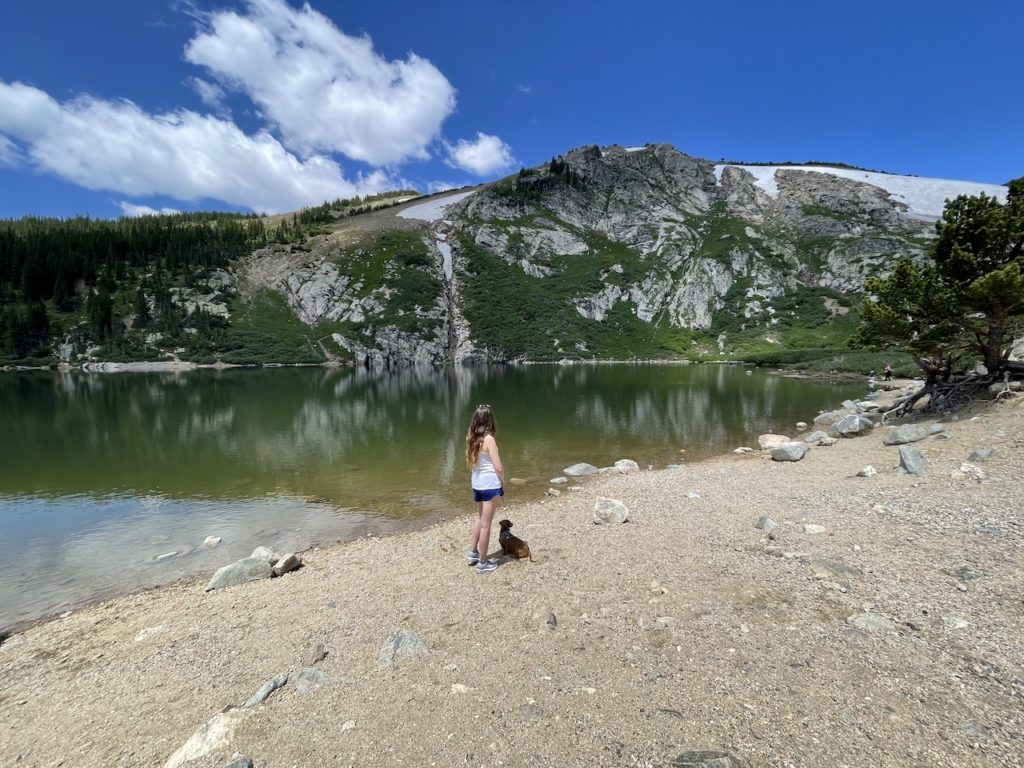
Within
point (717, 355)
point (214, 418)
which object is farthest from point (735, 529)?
point (717, 355)

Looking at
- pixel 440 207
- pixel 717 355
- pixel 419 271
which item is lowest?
pixel 717 355

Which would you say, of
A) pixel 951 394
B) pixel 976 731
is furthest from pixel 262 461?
pixel 951 394

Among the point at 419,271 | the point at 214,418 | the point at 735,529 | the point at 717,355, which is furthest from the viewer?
the point at 419,271

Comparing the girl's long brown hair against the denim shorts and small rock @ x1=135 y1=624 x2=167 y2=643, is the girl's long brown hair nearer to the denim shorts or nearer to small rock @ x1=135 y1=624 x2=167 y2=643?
the denim shorts

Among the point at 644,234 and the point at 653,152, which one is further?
the point at 653,152

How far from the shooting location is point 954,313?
Answer: 22094 millimetres

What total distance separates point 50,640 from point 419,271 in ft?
473

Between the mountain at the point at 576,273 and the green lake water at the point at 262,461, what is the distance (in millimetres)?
79397

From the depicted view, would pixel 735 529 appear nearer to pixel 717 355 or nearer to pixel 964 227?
pixel 964 227

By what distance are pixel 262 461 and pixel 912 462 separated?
26.5 m

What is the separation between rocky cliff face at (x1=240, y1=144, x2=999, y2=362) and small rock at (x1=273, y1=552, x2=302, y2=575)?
11638 centimetres

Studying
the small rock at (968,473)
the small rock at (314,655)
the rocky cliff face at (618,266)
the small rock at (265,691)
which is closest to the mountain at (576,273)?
the rocky cliff face at (618,266)

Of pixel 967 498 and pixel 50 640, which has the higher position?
pixel 967 498

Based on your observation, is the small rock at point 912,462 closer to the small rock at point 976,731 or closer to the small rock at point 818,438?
the small rock at point 818,438
